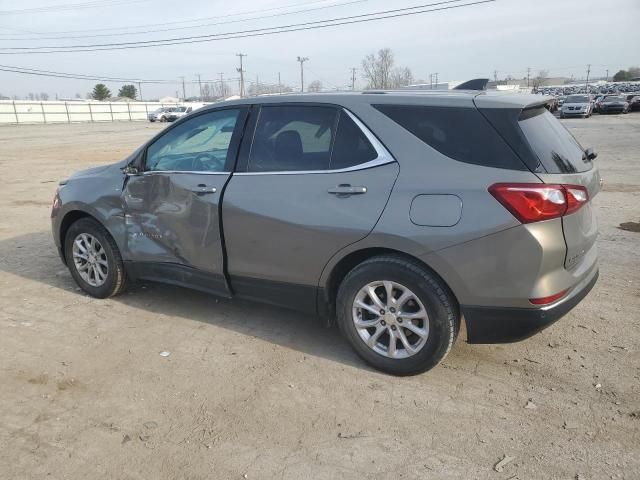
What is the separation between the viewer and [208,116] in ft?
14.0

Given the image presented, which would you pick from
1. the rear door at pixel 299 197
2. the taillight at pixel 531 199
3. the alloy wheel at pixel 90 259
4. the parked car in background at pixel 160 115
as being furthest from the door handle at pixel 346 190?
the parked car in background at pixel 160 115

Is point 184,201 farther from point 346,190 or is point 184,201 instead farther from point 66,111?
point 66,111

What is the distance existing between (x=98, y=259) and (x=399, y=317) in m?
2.96

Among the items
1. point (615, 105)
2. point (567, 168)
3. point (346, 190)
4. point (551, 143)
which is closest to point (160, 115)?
point (615, 105)

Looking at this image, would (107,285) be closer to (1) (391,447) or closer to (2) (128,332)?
(2) (128,332)

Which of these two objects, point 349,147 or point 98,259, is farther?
point 98,259

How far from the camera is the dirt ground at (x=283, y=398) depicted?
8.84 ft

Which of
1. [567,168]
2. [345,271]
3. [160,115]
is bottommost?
[160,115]

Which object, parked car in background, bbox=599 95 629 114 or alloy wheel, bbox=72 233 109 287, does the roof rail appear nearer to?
alloy wheel, bbox=72 233 109 287

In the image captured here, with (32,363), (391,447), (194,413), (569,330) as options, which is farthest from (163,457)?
(569,330)

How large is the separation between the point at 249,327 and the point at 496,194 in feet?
7.44

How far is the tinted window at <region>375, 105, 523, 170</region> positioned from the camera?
3064 millimetres

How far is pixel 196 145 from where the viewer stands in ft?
14.3

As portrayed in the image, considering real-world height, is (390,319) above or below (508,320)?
below
